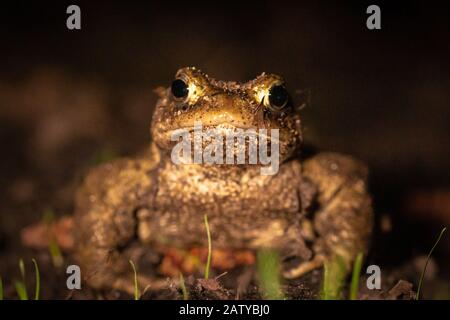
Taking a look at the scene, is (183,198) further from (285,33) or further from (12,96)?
(285,33)

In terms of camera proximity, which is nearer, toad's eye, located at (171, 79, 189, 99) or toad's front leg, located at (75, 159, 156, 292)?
toad's eye, located at (171, 79, 189, 99)

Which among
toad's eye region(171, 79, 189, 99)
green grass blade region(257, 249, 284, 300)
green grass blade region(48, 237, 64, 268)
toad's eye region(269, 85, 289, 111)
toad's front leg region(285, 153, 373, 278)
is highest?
toad's eye region(171, 79, 189, 99)

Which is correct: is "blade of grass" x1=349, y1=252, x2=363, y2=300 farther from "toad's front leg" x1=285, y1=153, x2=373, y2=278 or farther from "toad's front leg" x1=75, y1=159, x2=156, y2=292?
"toad's front leg" x1=75, y1=159, x2=156, y2=292

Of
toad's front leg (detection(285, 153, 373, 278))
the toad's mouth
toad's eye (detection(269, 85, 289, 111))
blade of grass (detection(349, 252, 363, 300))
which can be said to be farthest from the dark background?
the toad's mouth

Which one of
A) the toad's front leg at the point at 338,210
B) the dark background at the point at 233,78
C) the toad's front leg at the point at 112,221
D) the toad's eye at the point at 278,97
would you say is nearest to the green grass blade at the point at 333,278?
the toad's front leg at the point at 338,210

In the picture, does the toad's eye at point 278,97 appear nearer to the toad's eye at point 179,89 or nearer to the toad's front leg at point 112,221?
the toad's eye at point 179,89

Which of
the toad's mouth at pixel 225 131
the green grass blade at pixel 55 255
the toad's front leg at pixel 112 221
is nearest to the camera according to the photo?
the toad's mouth at pixel 225 131
